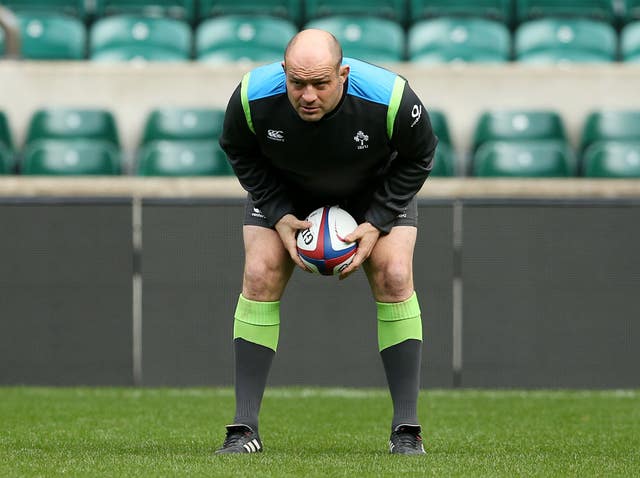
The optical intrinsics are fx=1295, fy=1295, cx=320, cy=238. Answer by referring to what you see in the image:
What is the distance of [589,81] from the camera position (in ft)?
32.4

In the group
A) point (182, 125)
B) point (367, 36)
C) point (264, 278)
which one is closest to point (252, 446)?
point (264, 278)

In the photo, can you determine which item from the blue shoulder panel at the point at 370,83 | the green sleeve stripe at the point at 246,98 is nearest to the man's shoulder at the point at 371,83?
the blue shoulder panel at the point at 370,83

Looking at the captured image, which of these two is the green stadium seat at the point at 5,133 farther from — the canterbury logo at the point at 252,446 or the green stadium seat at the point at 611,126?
the canterbury logo at the point at 252,446

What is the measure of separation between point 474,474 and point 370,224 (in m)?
1.08

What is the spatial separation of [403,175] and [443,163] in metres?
4.22

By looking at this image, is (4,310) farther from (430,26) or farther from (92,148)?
(430,26)

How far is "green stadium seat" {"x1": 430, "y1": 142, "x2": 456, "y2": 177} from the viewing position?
9023 mm

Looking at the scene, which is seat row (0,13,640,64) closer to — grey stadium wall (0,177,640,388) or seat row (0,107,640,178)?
seat row (0,107,640,178)

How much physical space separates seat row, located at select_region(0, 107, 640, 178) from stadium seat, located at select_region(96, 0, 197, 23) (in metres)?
1.95

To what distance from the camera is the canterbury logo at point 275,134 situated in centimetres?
466

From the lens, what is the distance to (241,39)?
1068 cm

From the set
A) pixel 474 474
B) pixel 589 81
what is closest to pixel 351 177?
pixel 474 474

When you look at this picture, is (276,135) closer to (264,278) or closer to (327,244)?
(327,244)

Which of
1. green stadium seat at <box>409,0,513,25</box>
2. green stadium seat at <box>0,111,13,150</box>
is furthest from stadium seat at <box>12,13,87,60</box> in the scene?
green stadium seat at <box>409,0,513,25</box>
